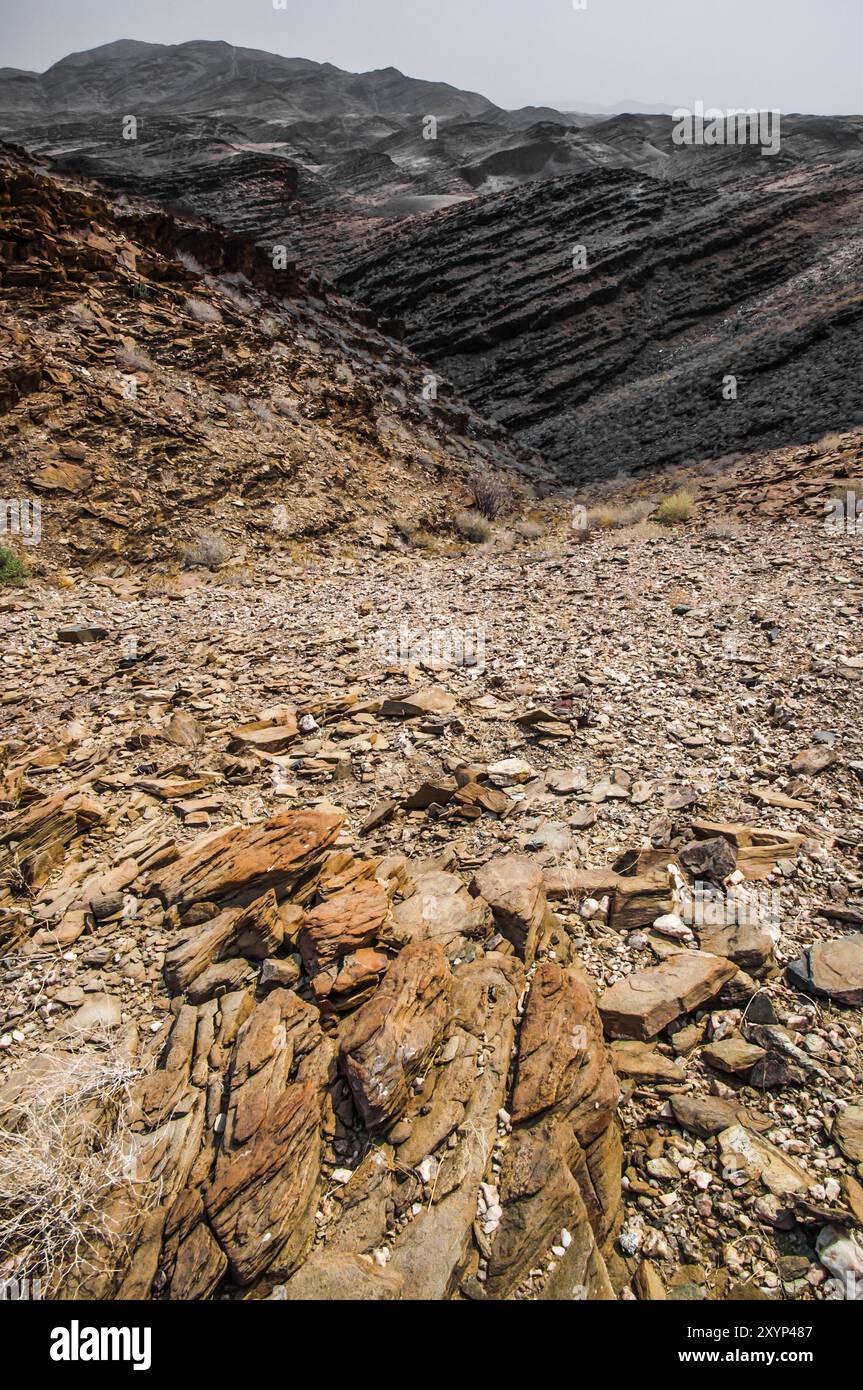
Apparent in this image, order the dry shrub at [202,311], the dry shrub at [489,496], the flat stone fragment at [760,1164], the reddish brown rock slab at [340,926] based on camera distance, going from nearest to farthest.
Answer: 1. the flat stone fragment at [760,1164]
2. the reddish brown rock slab at [340,926]
3. the dry shrub at [202,311]
4. the dry shrub at [489,496]

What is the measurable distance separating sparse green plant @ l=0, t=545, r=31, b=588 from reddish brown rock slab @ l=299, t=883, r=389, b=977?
7425 millimetres

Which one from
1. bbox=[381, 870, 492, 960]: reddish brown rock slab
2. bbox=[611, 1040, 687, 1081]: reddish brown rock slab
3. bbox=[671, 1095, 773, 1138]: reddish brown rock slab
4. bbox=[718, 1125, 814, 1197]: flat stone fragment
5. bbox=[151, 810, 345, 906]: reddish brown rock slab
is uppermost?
bbox=[151, 810, 345, 906]: reddish brown rock slab

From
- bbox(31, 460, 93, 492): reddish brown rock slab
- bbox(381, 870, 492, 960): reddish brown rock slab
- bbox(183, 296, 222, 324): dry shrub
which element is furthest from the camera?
bbox(183, 296, 222, 324): dry shrub

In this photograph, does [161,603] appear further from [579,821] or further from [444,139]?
[444,139]

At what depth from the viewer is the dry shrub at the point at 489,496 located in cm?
1475

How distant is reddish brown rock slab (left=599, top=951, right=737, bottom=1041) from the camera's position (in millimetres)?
2891

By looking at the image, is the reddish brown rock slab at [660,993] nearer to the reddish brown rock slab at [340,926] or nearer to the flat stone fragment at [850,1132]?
the flat stone fragment at [850,1132]

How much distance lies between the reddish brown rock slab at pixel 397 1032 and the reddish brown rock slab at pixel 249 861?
0.92 meters

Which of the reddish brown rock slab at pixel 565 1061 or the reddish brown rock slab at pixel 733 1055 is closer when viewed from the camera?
the reddish brown rock slab at pixel 565 1061

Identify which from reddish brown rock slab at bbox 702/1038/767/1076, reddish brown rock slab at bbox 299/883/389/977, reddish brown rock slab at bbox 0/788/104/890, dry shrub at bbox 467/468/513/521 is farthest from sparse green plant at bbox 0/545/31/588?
dry shrub at bbox 467/468/513/521

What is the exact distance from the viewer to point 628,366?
80.1ft

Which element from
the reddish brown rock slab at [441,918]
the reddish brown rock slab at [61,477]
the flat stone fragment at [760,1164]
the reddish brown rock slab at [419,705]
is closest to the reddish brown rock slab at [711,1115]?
the flat stone fragment at [760,1164]

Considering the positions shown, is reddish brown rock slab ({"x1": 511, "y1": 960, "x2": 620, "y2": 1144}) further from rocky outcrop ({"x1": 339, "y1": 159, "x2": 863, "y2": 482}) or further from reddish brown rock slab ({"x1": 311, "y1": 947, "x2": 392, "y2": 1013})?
rocky outcrop ({"x1": 339, "y1": 159, "x2": 863, "y2": 482})
